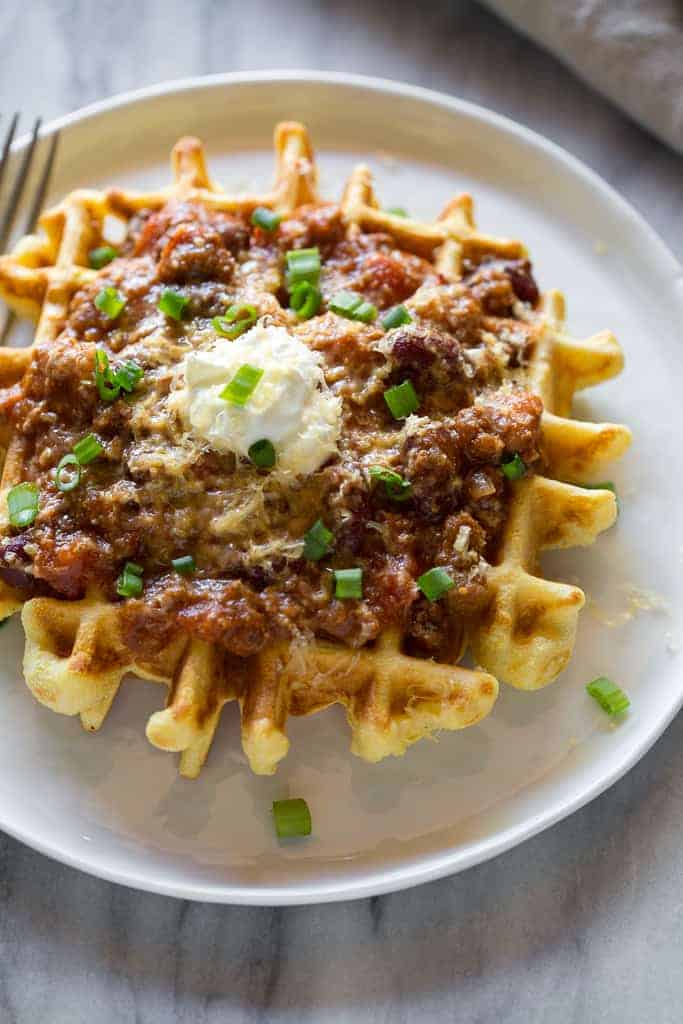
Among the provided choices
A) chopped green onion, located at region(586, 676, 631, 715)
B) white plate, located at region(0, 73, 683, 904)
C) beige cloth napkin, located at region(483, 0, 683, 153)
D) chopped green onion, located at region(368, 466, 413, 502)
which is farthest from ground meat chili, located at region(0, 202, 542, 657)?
beige cloth napkin, located at region(483, 0, 683, 153)

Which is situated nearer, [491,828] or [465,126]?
[491,828]

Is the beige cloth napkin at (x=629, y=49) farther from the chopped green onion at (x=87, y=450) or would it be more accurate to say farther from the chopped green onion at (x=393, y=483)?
the chopped green onion at (x=87, y=450)

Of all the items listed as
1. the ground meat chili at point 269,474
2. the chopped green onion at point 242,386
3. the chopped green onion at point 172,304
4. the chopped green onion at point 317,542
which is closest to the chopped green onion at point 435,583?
the ground meat chili at point 269,474

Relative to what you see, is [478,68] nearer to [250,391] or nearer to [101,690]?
[250,391]

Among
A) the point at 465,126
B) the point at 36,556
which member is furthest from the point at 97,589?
the point at 465,126

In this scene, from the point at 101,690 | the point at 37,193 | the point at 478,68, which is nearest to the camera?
the point at 101,690

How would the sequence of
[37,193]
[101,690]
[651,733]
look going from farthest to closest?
1. [37,193]
2. [651,733]
3. [101,690]
